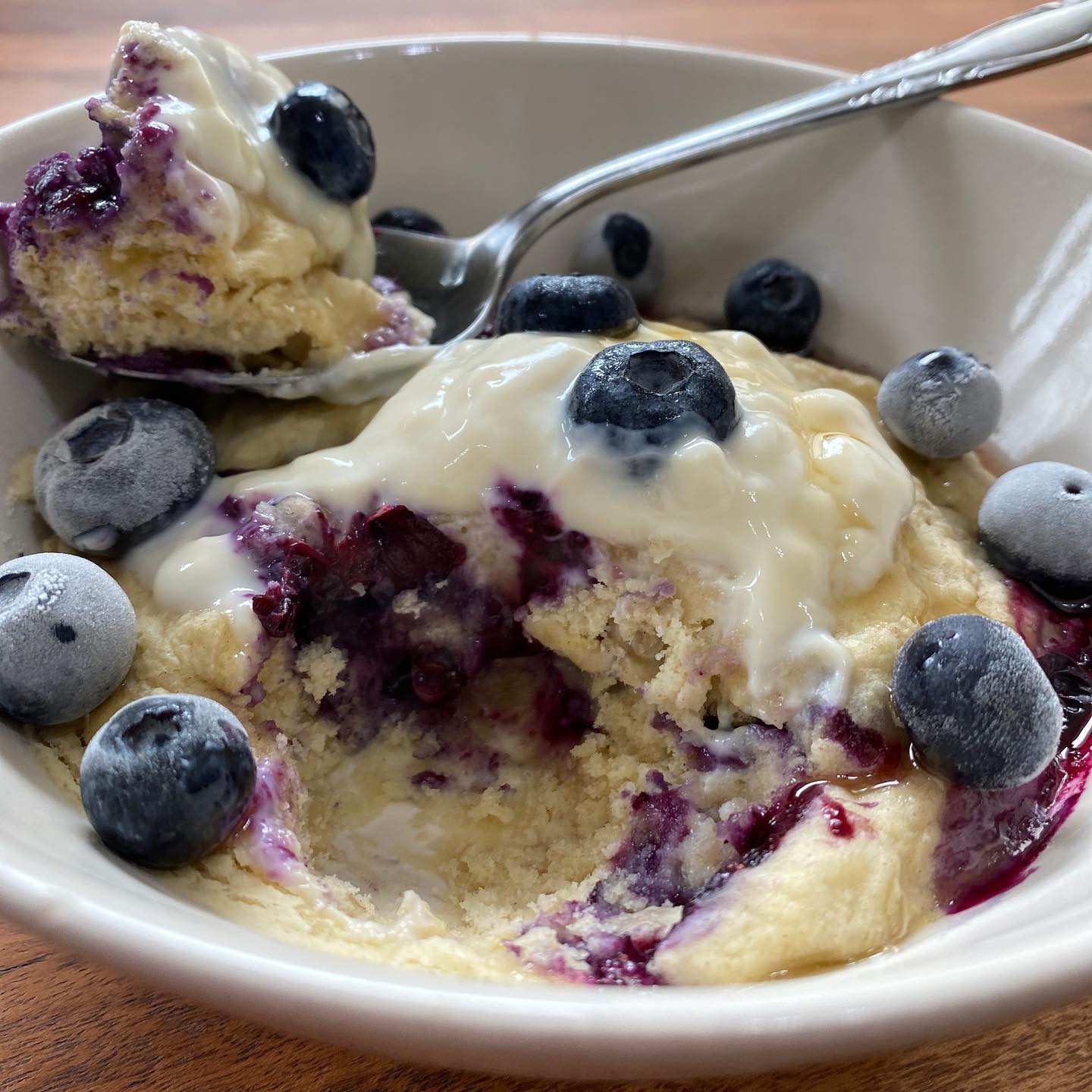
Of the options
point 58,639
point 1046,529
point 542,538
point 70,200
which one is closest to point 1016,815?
point 1046,529

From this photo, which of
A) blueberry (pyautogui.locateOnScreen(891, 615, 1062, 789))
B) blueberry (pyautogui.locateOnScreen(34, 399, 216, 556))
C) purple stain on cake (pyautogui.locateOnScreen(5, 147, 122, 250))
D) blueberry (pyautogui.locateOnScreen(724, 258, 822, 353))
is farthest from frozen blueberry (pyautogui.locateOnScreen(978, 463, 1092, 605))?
purple stain on cake (pyautogui.locateOnScreen(5, 147, 122, 250))

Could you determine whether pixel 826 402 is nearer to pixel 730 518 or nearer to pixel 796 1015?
pixel 730 518

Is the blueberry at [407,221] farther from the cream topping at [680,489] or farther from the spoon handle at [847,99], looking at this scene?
the cream topping at [680,489]

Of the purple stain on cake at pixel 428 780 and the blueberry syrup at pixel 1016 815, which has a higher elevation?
the blueberry syrup at pixel 1016 815

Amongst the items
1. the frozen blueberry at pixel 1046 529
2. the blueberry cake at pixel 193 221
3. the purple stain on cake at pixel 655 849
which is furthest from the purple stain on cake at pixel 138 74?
the frozen blueberry at pixel 1046 529

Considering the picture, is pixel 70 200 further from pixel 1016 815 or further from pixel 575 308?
pixel 1016 815

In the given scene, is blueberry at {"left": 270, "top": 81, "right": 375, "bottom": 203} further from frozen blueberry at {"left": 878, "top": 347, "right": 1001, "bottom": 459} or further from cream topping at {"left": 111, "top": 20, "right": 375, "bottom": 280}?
frozen blueberry at {"left": 878, "top": 347, "right": 1001, "bottom": 459}
